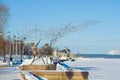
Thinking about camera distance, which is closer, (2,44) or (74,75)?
(74,75)

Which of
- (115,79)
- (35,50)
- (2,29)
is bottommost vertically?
(115,79)

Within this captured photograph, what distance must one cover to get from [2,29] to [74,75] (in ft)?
59.6

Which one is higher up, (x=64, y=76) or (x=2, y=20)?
(x=2, y=20)

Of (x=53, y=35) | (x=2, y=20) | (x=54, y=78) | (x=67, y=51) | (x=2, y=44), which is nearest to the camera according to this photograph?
(x=54, y=78)

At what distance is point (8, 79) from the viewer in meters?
20.1

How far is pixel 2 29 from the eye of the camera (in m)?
36.6

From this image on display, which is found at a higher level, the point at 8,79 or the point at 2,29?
the point at 2,29

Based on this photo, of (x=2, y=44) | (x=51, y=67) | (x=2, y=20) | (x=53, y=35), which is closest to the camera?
(x=51, y=67)

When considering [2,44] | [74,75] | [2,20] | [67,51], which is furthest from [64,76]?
[67,51]

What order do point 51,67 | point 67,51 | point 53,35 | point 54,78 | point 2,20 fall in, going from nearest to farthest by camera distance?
point 54,78, point 51,67, point 53,35, point 2,20, point 67,51

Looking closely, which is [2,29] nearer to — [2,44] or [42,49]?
[42,49]

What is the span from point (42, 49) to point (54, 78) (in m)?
10.4

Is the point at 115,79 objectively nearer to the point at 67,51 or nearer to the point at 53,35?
the point at 53,35

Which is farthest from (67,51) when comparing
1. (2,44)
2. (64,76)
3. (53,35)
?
(64,76)
